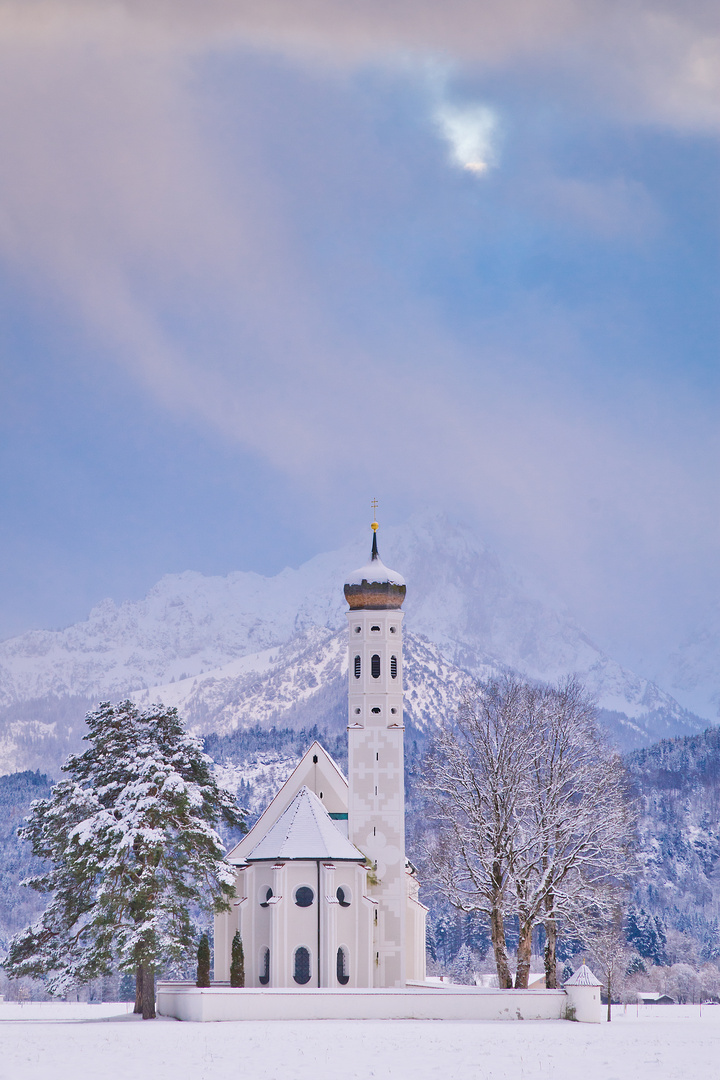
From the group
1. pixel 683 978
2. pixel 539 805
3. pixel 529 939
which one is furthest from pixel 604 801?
pixel 683 978

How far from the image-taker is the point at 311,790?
73.2 m

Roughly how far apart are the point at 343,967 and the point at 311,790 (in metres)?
12.4

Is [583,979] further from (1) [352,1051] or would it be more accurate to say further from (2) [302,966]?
(2) [302,966]

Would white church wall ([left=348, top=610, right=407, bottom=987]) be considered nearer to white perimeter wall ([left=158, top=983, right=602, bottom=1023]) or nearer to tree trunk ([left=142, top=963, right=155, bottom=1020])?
white perimeter wall ([left=158, top=983, right=602, bottom=1023])

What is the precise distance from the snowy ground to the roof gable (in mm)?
24431

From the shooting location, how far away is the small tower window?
204 feet

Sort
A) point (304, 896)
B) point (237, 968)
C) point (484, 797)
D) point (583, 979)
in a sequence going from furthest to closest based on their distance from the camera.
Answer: point (304, 896) → point (484, 797) → point (237, 968) → point (583, 979)

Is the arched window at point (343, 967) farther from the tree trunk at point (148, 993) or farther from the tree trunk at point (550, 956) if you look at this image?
the tree trunk at point (148, 993)

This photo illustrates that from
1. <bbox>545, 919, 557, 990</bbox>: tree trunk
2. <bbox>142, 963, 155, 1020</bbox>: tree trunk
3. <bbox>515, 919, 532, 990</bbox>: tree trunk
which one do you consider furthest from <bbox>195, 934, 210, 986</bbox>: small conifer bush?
<bbox>545, 919, 557, 990</bbox>: tree trunk

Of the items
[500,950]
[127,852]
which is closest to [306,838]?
[500,950]

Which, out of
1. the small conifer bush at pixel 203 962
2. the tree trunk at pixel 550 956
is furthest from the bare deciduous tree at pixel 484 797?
the small conifer bush at pixel 203 962

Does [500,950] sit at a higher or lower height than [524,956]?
higher

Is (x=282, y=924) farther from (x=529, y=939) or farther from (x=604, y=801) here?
(x=604, y=801)

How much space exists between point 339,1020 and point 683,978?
10723 cm
